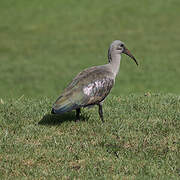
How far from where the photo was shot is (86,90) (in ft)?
26.5

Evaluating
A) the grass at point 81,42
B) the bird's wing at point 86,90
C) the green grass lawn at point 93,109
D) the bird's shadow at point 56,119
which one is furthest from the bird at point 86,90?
the grass at point 81,42

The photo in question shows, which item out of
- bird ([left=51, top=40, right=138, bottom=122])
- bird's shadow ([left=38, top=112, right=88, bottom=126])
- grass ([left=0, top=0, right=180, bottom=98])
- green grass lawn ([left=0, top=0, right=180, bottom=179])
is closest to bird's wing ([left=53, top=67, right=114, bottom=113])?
bird ([left=51, top=40, right=138, bottom=122])

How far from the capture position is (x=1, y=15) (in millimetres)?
31859

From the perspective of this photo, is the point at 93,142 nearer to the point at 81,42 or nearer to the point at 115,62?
the point at 115,62

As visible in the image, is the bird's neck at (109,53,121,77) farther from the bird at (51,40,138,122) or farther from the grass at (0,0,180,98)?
the grass at (0,0,180,98)

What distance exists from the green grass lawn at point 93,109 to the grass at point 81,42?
55 mm

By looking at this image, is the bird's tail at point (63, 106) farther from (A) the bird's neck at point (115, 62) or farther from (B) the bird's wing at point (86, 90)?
(A) the bird's neck at point (115, 62)

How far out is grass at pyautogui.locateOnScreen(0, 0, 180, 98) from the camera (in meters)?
18.5

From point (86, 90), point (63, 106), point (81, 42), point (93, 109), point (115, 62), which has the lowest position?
point (81, 42)

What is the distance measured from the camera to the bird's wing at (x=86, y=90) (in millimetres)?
7883

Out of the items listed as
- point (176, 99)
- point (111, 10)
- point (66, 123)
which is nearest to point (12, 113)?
point (66, 123)

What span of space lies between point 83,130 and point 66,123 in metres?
0.55

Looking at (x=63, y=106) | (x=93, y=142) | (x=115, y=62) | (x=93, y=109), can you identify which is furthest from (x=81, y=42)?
(x=93, y=142)

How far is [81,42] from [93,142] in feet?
62.3
